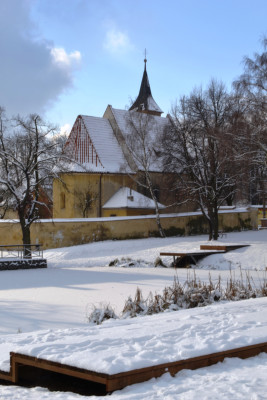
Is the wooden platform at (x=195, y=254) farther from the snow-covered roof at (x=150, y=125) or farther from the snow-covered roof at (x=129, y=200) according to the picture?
the snow-covered roof at (x=150, y=125)

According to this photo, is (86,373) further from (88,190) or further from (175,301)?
(88,190)

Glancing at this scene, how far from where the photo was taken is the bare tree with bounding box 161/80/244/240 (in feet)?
111

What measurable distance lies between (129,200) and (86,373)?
116 feet

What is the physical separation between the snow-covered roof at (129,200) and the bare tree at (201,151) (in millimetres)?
4565

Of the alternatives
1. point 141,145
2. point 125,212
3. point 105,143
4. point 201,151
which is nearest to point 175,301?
point 201,151

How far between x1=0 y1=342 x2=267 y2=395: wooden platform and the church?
33.2m

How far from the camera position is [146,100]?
55875 millimetres

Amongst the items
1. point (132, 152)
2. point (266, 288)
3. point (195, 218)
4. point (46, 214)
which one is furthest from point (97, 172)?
point (266, 288)

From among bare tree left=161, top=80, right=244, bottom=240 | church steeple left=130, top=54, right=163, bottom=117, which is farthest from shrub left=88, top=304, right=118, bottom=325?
church steeple left=130, top=54, right=163, bottom=117

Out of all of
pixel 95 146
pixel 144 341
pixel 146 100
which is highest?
pixel 146 100

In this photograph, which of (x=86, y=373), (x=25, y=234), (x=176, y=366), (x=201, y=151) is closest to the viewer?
(x=86, y=373)

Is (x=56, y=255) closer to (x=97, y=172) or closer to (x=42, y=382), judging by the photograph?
(x=97, y=172)

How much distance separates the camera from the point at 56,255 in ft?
106

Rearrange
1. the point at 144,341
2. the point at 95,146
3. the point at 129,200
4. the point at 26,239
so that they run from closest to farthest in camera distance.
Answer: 1. the point at 144,341
2. the point at 26,239
3. the point at 129,200
4. the point at 95,146
